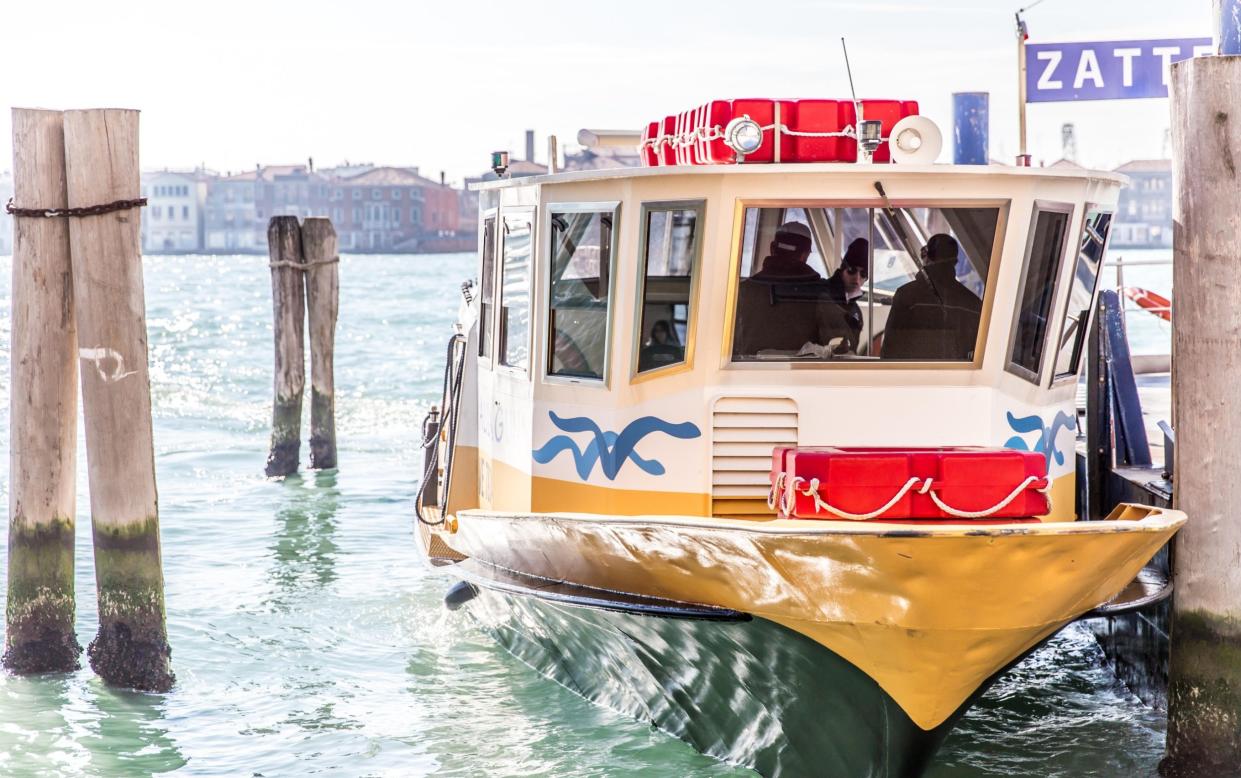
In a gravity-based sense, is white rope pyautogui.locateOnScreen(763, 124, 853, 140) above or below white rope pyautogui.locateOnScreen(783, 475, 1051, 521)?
above

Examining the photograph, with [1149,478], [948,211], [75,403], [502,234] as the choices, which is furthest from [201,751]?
[1149,478]

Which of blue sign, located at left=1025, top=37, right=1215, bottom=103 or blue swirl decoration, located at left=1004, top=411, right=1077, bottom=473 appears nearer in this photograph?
blue swirl decoration, located at left=1004, top=411, right=1077, bottom=473

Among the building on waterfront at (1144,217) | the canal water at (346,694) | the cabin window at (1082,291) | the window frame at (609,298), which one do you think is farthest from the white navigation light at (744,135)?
the building on waterfront at (1144,217)

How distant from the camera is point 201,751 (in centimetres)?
856

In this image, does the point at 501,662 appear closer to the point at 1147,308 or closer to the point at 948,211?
the point at 948,211

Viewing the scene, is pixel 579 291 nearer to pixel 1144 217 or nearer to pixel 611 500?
pixel 611 500

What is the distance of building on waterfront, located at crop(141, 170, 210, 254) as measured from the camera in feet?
499

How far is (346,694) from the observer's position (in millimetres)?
9773

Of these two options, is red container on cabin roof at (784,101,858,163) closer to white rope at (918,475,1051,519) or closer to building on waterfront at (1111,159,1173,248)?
white rope at (918,475,1051,519)

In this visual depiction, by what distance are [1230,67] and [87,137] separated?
5848mm

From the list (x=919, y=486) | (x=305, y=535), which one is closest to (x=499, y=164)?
(x=919, y=486)

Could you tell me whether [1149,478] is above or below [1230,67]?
below

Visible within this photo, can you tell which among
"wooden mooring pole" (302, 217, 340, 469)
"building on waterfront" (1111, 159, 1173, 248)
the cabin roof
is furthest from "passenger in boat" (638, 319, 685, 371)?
"building on waterfront" (1111, 159, 1173, 248)

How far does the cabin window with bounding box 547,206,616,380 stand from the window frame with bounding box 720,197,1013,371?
23.1 inches
